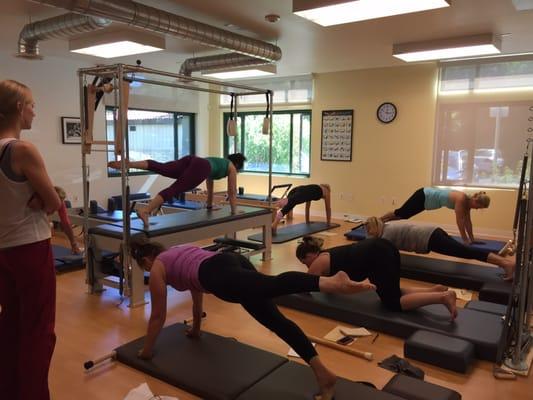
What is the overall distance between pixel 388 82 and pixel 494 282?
4.15 m

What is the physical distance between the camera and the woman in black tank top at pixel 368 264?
2844 mm

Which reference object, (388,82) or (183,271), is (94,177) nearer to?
(388,82)

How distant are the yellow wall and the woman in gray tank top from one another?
2.86 meters

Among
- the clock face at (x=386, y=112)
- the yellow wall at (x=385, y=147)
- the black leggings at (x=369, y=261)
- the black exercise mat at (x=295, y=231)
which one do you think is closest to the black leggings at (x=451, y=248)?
the black leggings at (x=369, y=261)

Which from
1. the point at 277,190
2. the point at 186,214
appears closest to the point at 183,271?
the point at 186,214

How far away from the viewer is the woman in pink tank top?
5.04 ft

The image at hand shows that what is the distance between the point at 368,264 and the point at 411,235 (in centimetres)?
111

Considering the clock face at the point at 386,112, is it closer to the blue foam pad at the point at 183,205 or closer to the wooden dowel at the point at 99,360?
the blue foam pad at the point at 183,205

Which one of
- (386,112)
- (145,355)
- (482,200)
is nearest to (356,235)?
(482,200)

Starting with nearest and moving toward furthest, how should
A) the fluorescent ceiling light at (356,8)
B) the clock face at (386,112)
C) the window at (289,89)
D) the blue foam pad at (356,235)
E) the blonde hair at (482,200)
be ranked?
the fluorescent ceiling light at (356,8), the blonde hair at (482,200), the blue foam pad at (356,235), the clock face at (386,112), the window at (289,89)

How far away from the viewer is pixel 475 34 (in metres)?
4.86

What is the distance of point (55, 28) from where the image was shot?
13.9ft

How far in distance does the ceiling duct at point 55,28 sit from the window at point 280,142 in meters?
4.10

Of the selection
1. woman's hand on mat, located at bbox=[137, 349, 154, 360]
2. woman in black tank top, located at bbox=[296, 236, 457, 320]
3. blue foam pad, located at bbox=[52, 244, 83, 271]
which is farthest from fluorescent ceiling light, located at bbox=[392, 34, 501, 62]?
woman's hand on mat, located at bbox=[137, 349, 154, 360]
